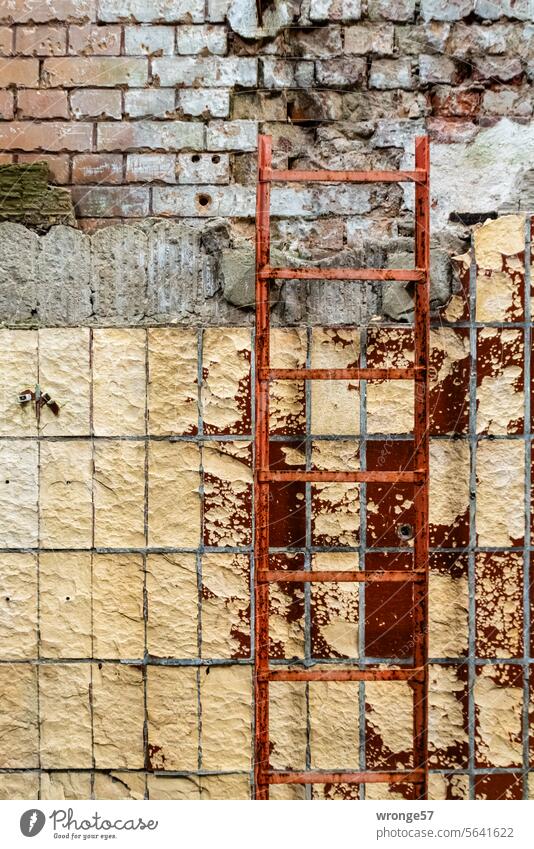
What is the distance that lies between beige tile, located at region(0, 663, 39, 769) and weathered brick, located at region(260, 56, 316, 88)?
194 centimetres

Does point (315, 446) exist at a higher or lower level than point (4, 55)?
lower

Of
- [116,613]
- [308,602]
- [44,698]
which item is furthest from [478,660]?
[44,698]

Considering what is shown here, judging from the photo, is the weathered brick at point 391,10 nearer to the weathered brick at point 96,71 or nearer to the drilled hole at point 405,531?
the weathered brick at point 96,71

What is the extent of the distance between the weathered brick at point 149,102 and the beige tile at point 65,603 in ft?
4.47

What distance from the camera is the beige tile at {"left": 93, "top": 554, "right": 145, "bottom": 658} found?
6.68ft

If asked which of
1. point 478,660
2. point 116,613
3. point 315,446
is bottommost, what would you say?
point 478,660

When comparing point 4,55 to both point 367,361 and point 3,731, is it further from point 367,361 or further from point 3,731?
point 3,731

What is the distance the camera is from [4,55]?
2072 millimetres

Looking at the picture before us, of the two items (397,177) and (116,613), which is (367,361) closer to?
(397,177)

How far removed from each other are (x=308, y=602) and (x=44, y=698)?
0.86 meters

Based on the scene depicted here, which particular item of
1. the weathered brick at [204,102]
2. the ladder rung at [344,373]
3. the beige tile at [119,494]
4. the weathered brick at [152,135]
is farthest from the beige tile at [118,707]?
the weathered brick at [204,102]

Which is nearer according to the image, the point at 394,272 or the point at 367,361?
the point at 394,272

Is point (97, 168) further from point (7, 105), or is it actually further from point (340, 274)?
point (340, 274)

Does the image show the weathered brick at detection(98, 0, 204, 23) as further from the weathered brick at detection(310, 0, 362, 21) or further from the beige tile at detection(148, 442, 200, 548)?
the beige tile at detection(148, 442, 200, 548)
